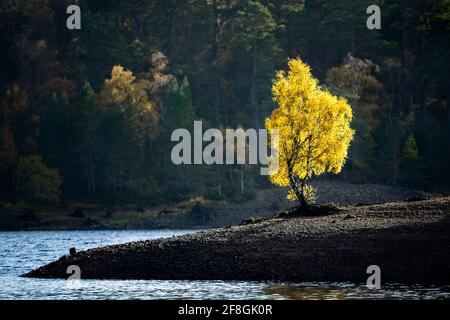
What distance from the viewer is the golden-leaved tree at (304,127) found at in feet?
248

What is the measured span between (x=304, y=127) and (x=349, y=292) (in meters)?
24.4

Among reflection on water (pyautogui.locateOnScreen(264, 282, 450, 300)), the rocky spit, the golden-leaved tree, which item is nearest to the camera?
reflection on water (pyautogui.locateOnScreen(264, 282, 450, 300))

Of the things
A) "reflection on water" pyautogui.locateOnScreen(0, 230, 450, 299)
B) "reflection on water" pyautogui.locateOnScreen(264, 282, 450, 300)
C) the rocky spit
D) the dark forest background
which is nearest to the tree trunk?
the rocky spit

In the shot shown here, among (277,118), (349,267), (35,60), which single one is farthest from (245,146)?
(349,267)

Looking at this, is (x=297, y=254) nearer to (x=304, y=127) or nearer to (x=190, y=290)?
(x=190, y=290)

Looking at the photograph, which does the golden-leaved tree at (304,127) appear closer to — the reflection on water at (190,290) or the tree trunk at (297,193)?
the tree trunk at (297,193)

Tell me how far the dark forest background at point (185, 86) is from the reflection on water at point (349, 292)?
71225 mm

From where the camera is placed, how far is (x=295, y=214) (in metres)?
75.6

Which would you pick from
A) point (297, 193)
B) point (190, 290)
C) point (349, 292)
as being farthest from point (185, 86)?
point (349, 292)

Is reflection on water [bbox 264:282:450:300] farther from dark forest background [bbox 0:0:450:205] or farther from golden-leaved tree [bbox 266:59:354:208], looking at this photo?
dark forest background [bbox 0:0:450:205]

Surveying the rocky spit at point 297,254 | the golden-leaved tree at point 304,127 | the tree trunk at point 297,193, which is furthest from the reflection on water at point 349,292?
the golden-leaved tree at point 304,127

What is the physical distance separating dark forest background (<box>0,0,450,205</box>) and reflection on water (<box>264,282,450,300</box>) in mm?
71225

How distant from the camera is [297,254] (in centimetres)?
6222

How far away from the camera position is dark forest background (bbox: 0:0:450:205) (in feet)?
437
